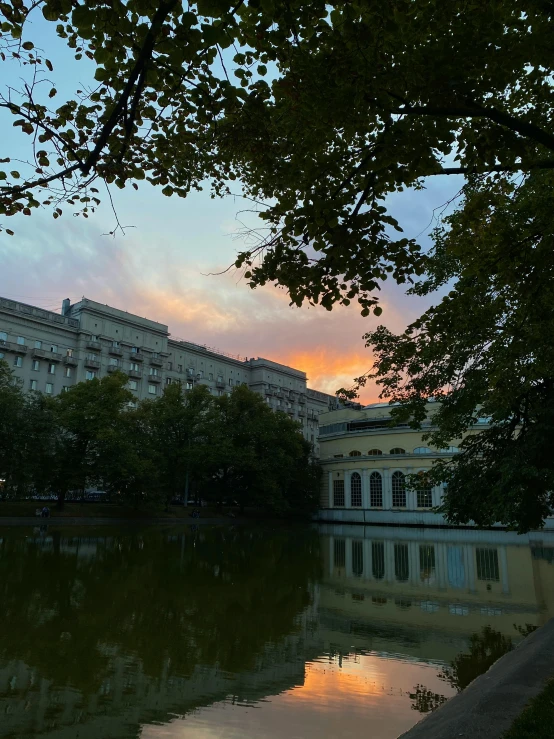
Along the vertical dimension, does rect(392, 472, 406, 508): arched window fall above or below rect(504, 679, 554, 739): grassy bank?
above

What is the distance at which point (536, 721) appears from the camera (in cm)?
559

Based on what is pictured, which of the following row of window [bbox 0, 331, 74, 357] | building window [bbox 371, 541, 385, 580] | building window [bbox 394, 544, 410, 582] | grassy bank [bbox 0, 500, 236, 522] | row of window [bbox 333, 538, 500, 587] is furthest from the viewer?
row of window [bbox 0, 331, 74, 357]

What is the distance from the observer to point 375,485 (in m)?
77.6

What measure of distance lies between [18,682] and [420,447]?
229 ft

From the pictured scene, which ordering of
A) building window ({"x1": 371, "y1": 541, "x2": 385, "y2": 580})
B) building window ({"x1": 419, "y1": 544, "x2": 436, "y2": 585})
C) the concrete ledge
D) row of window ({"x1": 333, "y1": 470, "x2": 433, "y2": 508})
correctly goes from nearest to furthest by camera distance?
1. the concrete ledge
2. building window ({"x1": 419, "y1": 544, "x2": 436, "y2": 585})
3. building window ({"x1": 371, "y1": 541, "x2": 385, "y2": 580})
4. row of window ({"x1": 333, "y1": 470, "x2": 433, "y2": 508})

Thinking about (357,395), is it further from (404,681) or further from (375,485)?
(375,485)

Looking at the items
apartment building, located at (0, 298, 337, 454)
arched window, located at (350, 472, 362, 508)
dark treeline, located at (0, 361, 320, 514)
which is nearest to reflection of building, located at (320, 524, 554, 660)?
dark treeline, located at (0, 361, 320, 514)

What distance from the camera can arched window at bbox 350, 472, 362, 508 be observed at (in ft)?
260

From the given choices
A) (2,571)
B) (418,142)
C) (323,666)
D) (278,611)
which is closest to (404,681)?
(323,666)

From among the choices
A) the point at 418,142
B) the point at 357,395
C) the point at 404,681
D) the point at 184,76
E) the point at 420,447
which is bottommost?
the point at 404,681

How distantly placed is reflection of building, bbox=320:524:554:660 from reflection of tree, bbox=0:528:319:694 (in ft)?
4.95

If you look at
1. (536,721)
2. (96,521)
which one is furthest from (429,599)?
(96,521)

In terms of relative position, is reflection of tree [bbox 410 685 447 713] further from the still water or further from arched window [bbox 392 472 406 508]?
arched window [bbox 392 472 406 508]

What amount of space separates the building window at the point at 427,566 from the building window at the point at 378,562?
1759 millimetres
